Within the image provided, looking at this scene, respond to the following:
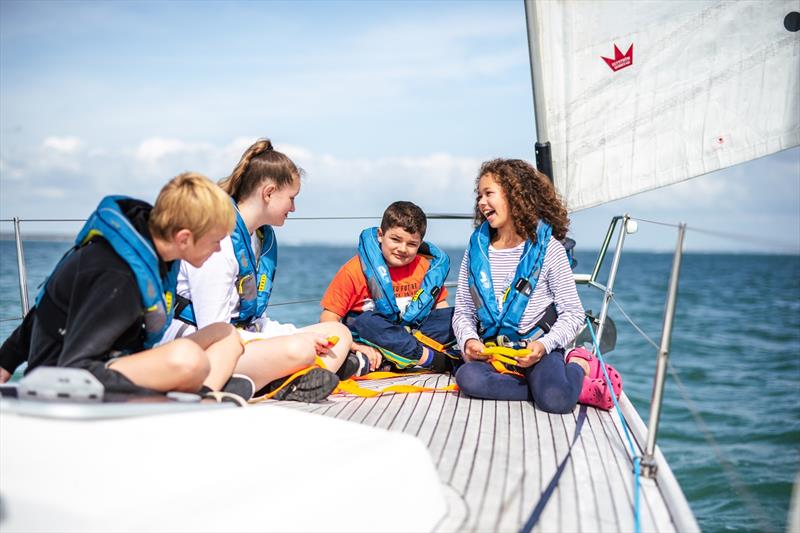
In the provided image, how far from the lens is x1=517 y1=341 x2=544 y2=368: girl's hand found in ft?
9.80

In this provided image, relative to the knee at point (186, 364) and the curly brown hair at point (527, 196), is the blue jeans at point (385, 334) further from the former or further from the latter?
the knee at point (186, 364)

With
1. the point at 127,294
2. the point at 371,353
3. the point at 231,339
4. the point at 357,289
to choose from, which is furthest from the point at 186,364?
the point at 357,289

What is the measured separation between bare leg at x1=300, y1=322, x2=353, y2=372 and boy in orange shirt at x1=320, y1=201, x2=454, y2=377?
157 millimetres

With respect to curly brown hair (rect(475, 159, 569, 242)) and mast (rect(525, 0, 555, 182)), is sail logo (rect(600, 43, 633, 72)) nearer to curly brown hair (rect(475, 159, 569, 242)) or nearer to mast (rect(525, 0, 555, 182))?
mast (rect(525, 0, 555, 182))

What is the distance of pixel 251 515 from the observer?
161 cm

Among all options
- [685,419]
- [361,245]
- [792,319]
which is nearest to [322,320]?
[361,245]

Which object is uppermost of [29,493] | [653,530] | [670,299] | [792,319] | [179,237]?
[179,237]

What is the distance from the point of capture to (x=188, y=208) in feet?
6.82

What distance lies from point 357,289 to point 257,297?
62cm

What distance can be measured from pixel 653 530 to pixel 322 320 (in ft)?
6.95

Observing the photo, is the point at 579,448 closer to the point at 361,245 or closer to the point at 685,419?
the point at 361,245

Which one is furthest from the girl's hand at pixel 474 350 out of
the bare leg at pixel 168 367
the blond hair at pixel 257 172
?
the bare leg at pixel 168 367

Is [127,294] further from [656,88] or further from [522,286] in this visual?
[656,88]

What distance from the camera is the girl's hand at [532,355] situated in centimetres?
299
